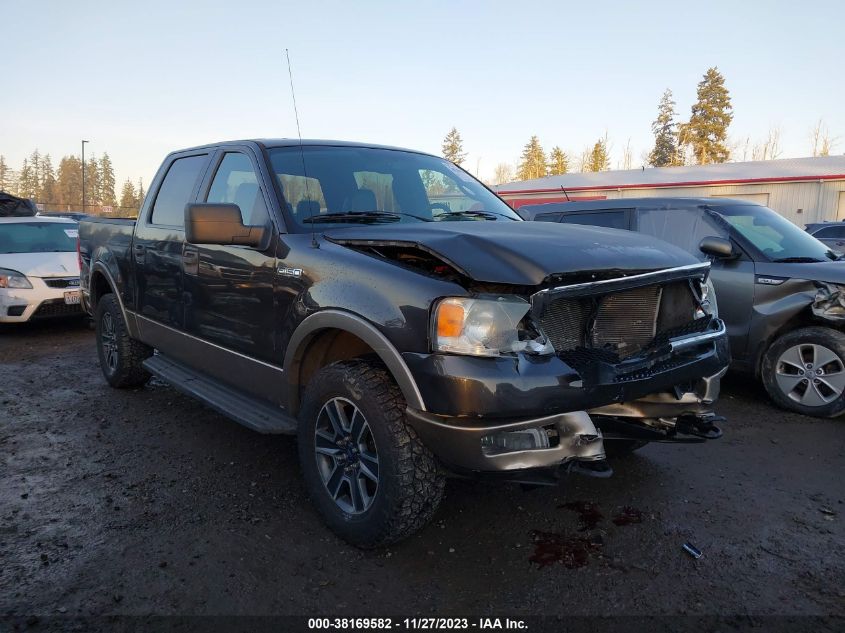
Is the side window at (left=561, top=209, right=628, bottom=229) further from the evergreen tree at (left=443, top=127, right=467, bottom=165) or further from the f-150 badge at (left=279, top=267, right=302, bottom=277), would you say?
the evergreen tree at (left=443, top=127, right=467, bottom=165)

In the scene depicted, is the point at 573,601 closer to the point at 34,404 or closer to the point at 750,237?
the point at 750,237

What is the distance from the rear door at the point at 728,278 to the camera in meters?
5.28

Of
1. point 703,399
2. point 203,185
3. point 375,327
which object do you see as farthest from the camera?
point 203,185

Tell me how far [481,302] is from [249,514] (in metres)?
1.77

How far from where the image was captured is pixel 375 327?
2664 mm

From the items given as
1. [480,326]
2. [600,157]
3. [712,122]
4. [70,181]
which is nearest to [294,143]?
[480,326]

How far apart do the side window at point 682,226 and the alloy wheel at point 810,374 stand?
1.17 metres

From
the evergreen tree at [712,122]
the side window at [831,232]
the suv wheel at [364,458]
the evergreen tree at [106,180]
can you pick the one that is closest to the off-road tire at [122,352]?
the suv wheel at [364,458]

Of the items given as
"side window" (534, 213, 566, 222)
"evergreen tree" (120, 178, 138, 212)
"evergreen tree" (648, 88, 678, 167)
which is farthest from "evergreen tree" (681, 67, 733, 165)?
"evergreen tree" (120, 178, 138, 212)

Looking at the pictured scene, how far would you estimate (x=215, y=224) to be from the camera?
316 cm

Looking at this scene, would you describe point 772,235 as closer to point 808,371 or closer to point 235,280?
point 808,371

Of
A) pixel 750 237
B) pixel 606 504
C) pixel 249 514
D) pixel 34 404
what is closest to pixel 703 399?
pixel 606 504

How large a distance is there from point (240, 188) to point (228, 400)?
1.32 m

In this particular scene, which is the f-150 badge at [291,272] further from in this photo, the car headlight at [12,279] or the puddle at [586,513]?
the car headlight at [12,279]
